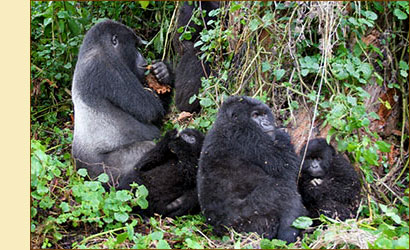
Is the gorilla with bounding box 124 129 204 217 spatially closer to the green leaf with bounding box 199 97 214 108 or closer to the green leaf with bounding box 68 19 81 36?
the green leaf with bounding box 199 97 214 108

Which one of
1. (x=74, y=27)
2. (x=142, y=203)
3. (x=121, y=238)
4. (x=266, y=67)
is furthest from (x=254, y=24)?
(x=74, y=27)

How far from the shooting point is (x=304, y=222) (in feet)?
9.66

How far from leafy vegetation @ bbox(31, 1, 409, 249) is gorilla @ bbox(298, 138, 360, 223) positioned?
0.27 ft

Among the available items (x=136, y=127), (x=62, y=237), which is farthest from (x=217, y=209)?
(x=136, y=127)

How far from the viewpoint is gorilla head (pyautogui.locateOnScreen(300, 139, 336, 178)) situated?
326 centimetres

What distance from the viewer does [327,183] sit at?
3223 millimetres

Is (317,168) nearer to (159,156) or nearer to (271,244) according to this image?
(271,244)

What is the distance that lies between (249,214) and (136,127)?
57.5 inches

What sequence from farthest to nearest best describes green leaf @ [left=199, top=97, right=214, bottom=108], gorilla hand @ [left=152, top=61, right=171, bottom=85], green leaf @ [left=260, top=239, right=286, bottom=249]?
gorilla hand @ [left=152, top=61, right=171, bottom=85]
green leaf @ [left=199, top=97, right=214, bottom=108]
green leaf @ [left=260, top=239, right=286, bottom=249]

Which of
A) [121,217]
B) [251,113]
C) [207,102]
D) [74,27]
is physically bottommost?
[121,217]

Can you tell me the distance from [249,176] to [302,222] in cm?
39

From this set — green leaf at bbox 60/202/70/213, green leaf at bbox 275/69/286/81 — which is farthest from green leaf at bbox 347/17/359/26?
green leaf at bbox 60/202/70/213

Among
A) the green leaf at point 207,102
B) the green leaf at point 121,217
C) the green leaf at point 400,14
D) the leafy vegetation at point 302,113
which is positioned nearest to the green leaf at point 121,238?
the leafy vegetation at point 302,113

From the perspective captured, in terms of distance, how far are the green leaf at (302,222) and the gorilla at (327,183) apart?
0.21 m
